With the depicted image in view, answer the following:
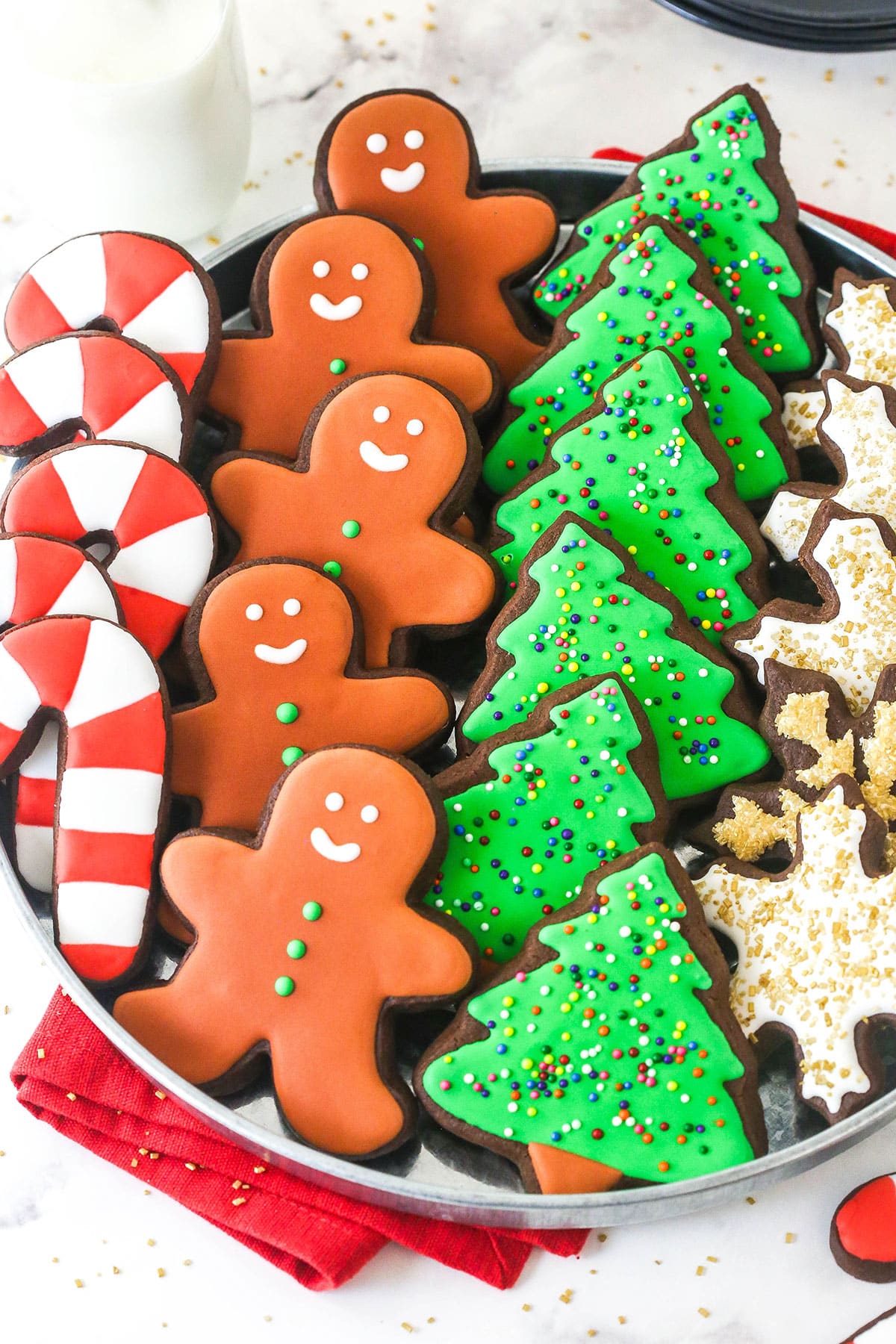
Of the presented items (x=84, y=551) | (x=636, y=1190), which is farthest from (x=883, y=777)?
(x=84, y=551)

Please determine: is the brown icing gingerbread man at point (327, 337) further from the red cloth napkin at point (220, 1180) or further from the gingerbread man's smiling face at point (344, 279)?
Answer: the red cloth napkin at point (220, 1180)

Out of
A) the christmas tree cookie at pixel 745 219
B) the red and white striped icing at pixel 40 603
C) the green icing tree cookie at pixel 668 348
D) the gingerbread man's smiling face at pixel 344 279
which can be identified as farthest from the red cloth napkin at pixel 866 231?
the red and white striped icing at pixel 40 603

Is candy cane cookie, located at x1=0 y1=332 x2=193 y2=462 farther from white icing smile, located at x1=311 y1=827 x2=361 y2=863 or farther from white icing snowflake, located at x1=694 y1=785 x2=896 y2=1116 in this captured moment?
white icing snowflake, located at x1=694 y1=785 x2=896 y2=1116

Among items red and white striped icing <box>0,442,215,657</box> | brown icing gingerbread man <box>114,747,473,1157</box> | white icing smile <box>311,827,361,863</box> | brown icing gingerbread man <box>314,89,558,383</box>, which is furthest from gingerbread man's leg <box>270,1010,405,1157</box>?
brown icing gingerbread man <box>314,89,558,383</box>

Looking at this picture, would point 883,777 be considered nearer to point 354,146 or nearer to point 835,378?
point 835,378

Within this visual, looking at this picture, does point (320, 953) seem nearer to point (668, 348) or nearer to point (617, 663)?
point (617, 663)

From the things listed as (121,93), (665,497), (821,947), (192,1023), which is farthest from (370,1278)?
(121,93)
